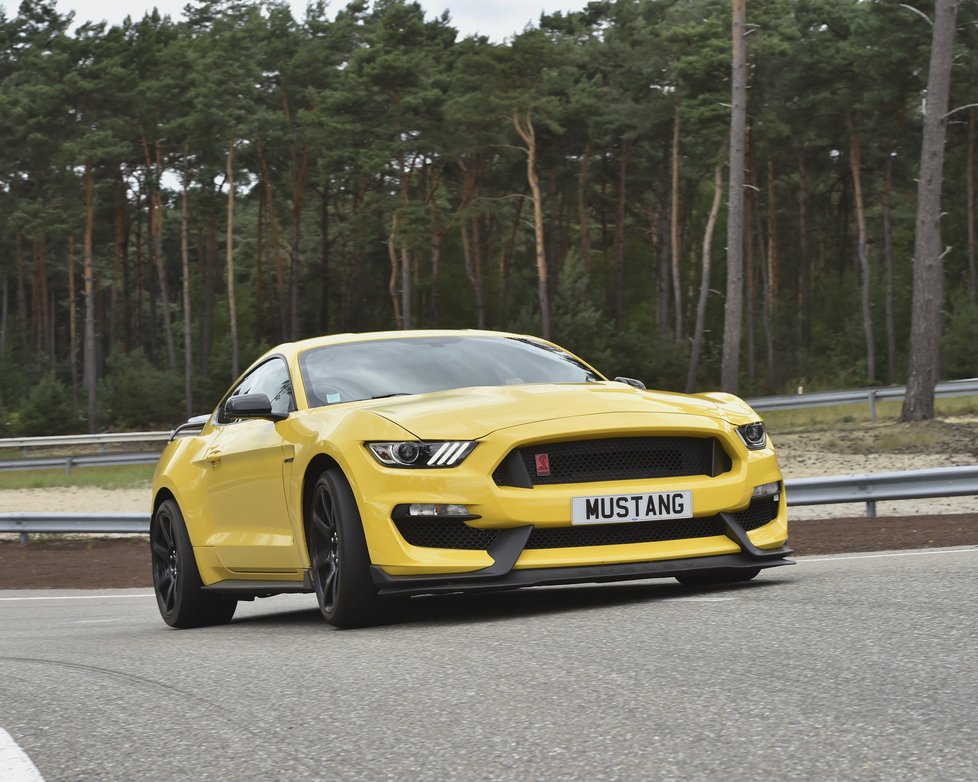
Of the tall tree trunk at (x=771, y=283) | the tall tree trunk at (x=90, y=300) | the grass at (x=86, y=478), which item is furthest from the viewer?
the tall tree trunk at (x=771, y=283)

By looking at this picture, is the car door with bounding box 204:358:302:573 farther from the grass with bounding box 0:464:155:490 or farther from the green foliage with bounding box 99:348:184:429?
the green foliage with bounding box 99:348:184:429

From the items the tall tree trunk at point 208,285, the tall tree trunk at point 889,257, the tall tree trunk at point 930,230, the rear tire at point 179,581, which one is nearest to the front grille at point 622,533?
the rear tire at point 179,581

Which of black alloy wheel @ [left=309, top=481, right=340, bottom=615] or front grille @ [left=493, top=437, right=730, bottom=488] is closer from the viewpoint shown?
front grille @ [left=493, top=437, right=730, bottom=488]

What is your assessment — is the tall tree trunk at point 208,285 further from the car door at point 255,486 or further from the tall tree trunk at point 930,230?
the car door at point 255,486

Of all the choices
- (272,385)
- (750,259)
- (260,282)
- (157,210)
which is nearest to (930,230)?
(272,385)

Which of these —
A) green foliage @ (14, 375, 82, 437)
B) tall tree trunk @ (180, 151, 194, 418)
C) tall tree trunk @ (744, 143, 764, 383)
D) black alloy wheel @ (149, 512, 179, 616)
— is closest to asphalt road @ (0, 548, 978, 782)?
black alloy wheel @ (149, 512, 179, 616)

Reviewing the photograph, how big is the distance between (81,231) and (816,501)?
57.3m

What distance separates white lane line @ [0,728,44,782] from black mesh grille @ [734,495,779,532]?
3.77m

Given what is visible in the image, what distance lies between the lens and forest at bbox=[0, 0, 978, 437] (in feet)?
191

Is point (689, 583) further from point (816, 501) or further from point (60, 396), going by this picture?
point (60, 396)

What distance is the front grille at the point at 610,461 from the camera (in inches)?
265

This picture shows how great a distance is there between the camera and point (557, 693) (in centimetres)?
468

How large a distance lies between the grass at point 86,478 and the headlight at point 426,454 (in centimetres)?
2557

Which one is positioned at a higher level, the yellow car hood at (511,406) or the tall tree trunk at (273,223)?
the tall tree trunk at (273,223)
